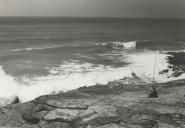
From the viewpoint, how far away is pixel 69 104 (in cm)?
1177

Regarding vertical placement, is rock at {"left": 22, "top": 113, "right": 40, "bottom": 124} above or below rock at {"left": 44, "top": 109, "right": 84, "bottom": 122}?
below

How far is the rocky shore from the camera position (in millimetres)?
9889

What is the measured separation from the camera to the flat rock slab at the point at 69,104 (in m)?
11.4

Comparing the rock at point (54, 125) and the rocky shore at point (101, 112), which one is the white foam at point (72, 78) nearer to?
the rocky shore at point (101, 112)

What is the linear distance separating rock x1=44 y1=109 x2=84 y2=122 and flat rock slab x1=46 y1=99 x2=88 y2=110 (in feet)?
1.26

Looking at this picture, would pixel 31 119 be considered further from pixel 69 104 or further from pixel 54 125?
pixel 69 104

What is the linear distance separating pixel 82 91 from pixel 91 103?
2986mm

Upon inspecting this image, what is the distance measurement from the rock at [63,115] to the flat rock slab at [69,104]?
383 mm

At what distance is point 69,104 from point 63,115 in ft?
3.93

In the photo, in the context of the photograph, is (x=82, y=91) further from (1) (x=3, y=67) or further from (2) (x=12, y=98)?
(1) (x=3, y=67)

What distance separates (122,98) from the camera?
12.8 meters

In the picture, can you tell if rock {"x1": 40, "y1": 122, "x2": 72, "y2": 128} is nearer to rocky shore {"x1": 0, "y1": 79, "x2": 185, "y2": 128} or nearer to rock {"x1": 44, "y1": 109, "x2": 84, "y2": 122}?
rocky shore {"x1": 0, "y1": 79, "x2": 185, "y2": 128}

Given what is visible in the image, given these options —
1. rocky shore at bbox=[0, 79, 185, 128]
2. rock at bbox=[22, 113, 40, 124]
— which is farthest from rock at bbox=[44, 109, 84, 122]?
rock at bbox=[22, 113, 40, 124]

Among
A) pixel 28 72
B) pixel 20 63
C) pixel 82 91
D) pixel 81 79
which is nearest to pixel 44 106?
pixel 82 91
